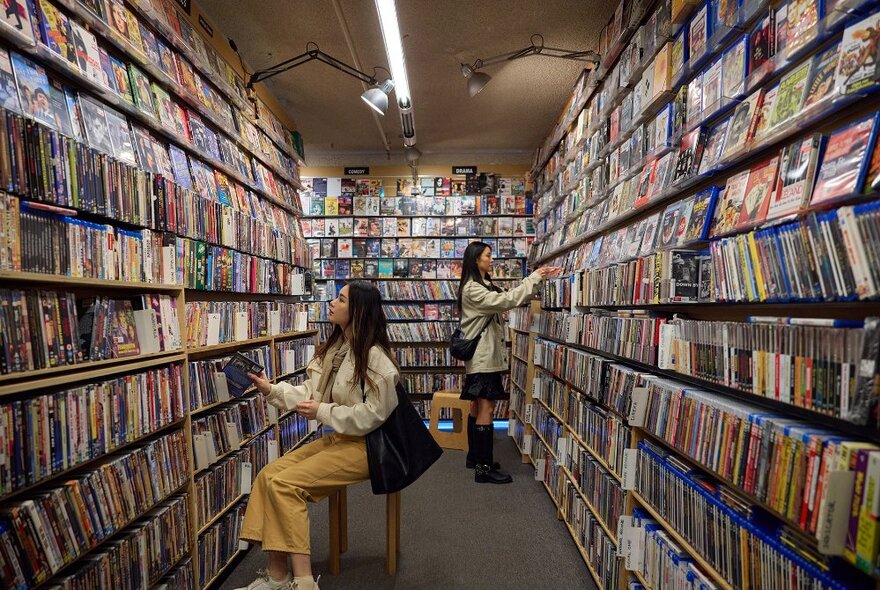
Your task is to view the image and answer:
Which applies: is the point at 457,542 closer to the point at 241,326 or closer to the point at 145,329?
the point at 241,326

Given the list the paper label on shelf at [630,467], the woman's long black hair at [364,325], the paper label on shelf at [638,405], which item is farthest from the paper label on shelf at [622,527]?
the woman's long black hair at [364,325]

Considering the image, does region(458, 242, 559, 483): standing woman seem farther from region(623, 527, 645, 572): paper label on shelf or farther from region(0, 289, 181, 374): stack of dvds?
region(0, 289, 181, 374): stack of dvds

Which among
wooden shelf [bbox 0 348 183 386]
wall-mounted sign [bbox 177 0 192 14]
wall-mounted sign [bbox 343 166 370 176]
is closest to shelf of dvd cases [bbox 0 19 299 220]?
wall-mounted sign [bbox 177 0 192 14]

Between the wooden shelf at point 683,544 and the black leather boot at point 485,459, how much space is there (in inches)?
65.8

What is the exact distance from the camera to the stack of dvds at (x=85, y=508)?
3.84ft

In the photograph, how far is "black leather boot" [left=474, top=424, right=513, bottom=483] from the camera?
3441mm

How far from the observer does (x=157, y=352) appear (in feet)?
5.80

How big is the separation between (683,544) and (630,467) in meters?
0.39

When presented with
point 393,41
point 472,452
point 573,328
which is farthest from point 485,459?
point 393,41

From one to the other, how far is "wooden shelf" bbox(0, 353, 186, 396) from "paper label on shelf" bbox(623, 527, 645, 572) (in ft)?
6.34

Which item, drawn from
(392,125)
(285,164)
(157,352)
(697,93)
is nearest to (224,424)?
(157,352)

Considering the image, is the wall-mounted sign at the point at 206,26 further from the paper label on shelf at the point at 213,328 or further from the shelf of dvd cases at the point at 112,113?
the paper label on shelf at the point at 213,328

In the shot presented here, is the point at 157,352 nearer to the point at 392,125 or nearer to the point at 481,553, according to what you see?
the point at 481,553

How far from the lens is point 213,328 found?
2322 millimetres
